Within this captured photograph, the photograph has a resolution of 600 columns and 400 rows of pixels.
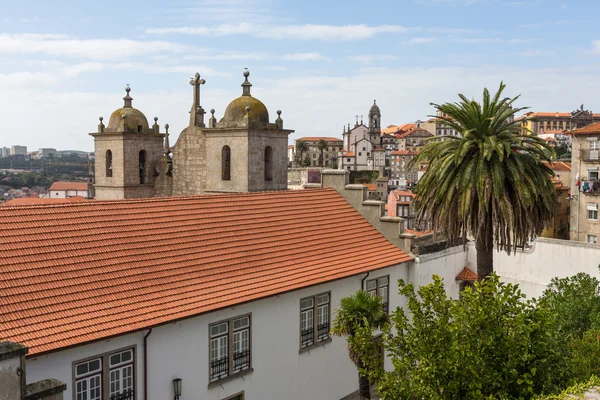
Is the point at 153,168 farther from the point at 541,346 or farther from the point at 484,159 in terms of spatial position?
the point at 541,346

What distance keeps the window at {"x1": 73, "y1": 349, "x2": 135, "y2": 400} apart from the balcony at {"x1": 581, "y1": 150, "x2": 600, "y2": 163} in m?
42.3

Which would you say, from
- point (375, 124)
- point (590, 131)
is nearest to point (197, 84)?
point (590, 131)

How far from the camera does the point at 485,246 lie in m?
20.8

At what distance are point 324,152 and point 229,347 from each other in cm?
16315

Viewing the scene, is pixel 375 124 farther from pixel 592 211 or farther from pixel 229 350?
pixel 229 350

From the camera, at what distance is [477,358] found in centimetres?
1011

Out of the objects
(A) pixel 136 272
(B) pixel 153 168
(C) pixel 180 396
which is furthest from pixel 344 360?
(B) pixel 153 168

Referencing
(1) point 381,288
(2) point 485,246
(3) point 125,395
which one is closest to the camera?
(3) point 125,395

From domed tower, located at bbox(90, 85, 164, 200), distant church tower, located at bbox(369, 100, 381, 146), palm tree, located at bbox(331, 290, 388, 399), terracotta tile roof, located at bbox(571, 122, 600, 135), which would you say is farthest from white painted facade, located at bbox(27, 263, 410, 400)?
distant church tower, located at bbox(369, 100, 381, 146)

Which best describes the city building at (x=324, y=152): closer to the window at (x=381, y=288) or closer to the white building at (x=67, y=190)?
the white building at (x=67, y=190)

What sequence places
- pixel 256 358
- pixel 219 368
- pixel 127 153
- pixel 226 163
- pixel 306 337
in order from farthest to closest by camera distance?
pixel 127 153 < pixel 226 163 < pixel 306 337 < pixel 256 358 < pixel 219 368

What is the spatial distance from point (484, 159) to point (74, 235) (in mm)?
12820

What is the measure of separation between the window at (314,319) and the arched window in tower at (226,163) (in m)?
11.6

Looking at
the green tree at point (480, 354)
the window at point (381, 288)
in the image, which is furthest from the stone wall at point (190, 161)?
the green tree at point (480, 354)
